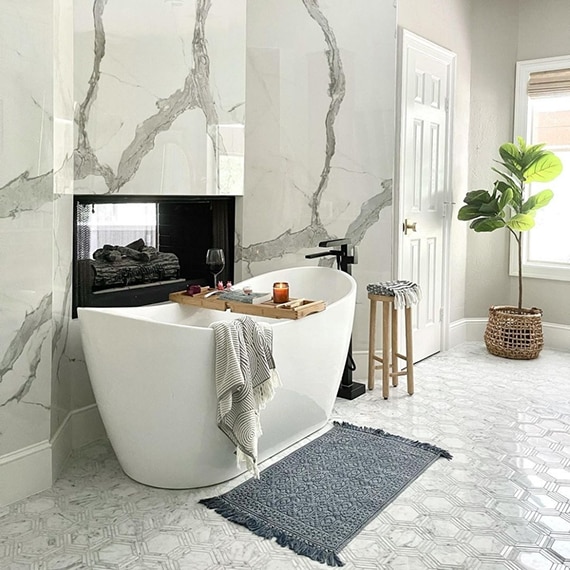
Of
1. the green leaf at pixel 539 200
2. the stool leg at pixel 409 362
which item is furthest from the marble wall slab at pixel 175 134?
the green leaf at pixel 539 200

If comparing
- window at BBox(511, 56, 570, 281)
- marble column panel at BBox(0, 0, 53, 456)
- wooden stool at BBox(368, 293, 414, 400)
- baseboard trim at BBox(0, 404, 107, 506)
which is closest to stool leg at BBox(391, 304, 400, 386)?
wooden stool at BBox(368, 293, 414, 400)

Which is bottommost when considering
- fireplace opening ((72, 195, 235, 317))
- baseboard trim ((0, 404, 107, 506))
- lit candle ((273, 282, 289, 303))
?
baseboard trim ((0, 404, 107, 506))

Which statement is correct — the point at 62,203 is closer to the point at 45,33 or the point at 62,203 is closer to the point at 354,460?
the point at 45,33

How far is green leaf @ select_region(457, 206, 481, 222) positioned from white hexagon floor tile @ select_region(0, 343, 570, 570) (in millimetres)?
1863

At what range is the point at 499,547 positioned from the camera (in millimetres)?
2373

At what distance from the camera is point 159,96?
3.48 metres

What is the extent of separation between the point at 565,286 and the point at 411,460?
2.88 meters

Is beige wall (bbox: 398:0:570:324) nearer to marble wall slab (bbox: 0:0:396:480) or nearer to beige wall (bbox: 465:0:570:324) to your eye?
beige wall (bbox: 465:0:570:324)

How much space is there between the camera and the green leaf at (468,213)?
5.02 m

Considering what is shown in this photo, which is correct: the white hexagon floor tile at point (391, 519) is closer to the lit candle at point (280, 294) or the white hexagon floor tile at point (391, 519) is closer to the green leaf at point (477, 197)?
the lit candle at point (280, 294)

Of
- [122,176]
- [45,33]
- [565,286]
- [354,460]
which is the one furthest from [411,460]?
[565,286]

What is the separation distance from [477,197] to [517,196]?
0.29 metres

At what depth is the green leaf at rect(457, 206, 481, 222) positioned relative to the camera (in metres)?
5.02

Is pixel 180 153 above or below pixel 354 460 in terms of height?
above
